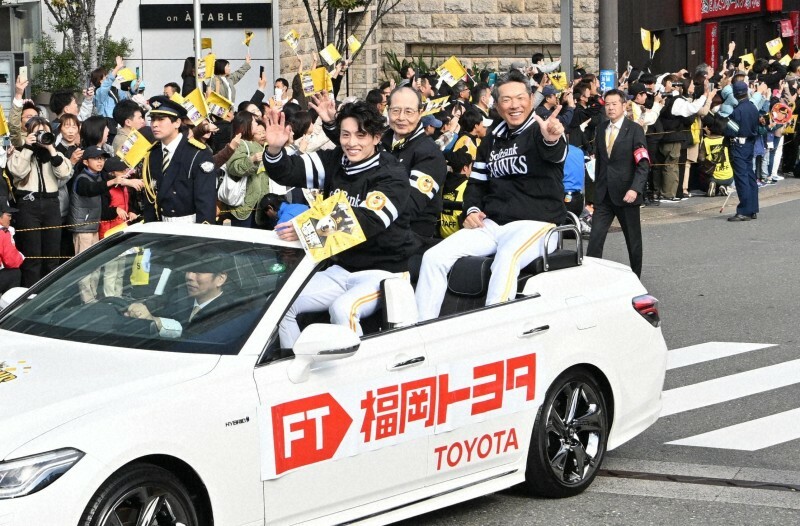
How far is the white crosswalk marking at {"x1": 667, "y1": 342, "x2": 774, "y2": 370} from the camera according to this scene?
403 inches

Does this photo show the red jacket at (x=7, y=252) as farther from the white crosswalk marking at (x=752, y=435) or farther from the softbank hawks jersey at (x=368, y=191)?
the white crosswalk marking at (x=752, y=435)

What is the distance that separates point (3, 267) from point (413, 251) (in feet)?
14.6

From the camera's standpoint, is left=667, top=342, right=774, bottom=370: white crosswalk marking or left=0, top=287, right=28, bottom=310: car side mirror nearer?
left=0, top=287, right=28, bottom=310: car side mirror

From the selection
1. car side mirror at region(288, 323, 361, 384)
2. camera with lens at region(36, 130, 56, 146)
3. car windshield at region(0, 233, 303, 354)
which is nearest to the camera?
car side mirror at region(288, 323, 361, 384)

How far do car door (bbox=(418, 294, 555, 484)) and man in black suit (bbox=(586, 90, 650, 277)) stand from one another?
652 cm

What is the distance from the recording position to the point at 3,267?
10.3m

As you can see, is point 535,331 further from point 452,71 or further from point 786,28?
point 786,28

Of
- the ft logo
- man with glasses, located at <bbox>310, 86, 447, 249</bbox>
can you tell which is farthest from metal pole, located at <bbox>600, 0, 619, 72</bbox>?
the ft logo

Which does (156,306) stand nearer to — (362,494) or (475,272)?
(362,494)

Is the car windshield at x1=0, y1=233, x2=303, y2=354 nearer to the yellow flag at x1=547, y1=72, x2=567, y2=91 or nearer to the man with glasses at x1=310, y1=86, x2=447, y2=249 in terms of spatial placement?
the man with glasses at x1=310, y1=86, x2=447, y2=249

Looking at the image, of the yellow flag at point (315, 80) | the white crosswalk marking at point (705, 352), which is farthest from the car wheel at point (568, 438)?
the yellow flag at point (315, 80)

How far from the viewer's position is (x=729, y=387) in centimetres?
942

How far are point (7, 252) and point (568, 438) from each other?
5.03m

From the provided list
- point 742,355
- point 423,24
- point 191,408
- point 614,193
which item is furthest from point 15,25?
point 191,408
